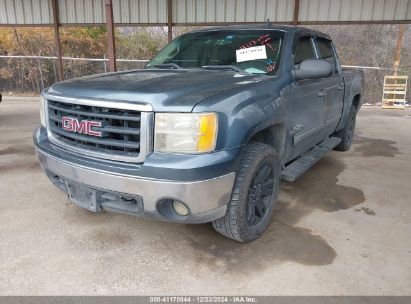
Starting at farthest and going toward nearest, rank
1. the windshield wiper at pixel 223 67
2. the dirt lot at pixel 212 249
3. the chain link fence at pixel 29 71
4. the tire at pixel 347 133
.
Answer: the chain link fence at pixel 29 71
the tire at pixel 347 133
the windshield wiper at pixel 223 67
the dirt lot at pixel 212 249

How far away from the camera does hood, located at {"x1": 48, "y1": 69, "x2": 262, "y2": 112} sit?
2.31 meters

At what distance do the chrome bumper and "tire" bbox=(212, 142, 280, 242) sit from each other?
140 mm

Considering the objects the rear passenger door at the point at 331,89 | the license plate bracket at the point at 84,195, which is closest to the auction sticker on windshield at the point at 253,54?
the rear passenger door at the point at 331,89

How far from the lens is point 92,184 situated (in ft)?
8.27

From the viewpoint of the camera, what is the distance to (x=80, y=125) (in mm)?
2570

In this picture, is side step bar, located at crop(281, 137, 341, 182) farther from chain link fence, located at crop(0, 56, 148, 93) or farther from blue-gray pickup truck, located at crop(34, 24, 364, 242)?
chain link fence, located at crop(0, 56, 148, 93)

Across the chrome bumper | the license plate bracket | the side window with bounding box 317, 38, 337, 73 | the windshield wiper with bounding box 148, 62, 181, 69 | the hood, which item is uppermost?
the side window with bounding box 317, 38, 337, 73

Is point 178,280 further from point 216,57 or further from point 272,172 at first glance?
point 216,57

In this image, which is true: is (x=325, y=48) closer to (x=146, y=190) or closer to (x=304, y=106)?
(x=304, y=106)

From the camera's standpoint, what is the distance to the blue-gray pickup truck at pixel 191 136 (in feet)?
7.52

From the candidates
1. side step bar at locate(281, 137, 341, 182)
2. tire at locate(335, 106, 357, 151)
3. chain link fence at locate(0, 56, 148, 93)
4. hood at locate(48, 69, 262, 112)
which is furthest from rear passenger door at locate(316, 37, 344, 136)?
chain link fence at locate(0, 56, 148, 93)

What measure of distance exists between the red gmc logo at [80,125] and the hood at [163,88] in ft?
0.58

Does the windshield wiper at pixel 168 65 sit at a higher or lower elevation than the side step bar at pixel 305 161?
higher

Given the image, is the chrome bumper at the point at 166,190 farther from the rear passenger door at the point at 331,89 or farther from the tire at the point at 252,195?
the rear passenger door at the point at 331,89
